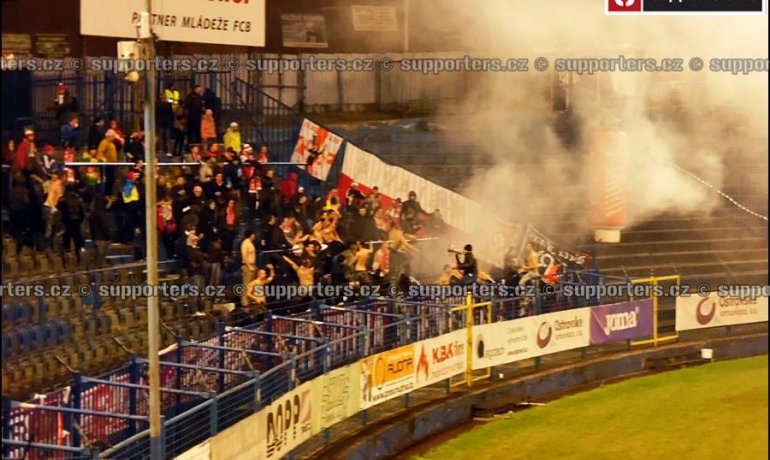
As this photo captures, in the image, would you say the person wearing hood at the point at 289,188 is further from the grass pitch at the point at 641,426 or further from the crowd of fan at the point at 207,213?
the grass pitch at the point at 641,426

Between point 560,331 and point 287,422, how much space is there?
7.32 meters

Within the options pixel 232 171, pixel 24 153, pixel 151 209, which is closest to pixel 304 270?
pixel 232 171

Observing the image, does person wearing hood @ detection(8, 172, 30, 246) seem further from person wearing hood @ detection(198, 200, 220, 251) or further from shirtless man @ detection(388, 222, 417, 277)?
shirtless man @ detection(388, 222, 417, 277)

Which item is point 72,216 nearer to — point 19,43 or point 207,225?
point 207,225

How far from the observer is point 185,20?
17.4 meters

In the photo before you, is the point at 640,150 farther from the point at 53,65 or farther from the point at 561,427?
the point at 53,65

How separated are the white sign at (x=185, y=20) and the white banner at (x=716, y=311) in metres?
8.24

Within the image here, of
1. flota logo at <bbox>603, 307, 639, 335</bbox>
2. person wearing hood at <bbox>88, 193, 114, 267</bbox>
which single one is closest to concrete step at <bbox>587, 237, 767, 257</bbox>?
flota logo at <bbox>603, 307, 639, 335</bbox>

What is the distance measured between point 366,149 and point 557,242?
396 centimetres

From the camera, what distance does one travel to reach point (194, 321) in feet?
42.7

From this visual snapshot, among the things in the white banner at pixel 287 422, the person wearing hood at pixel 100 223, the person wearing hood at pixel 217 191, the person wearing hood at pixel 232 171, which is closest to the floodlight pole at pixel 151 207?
the white banner at pixel 287 422

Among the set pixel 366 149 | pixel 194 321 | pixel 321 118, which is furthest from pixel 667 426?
pixel 321 118

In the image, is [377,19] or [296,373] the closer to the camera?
[296,373]

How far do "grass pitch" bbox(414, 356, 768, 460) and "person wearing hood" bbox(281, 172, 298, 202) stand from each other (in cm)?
444
